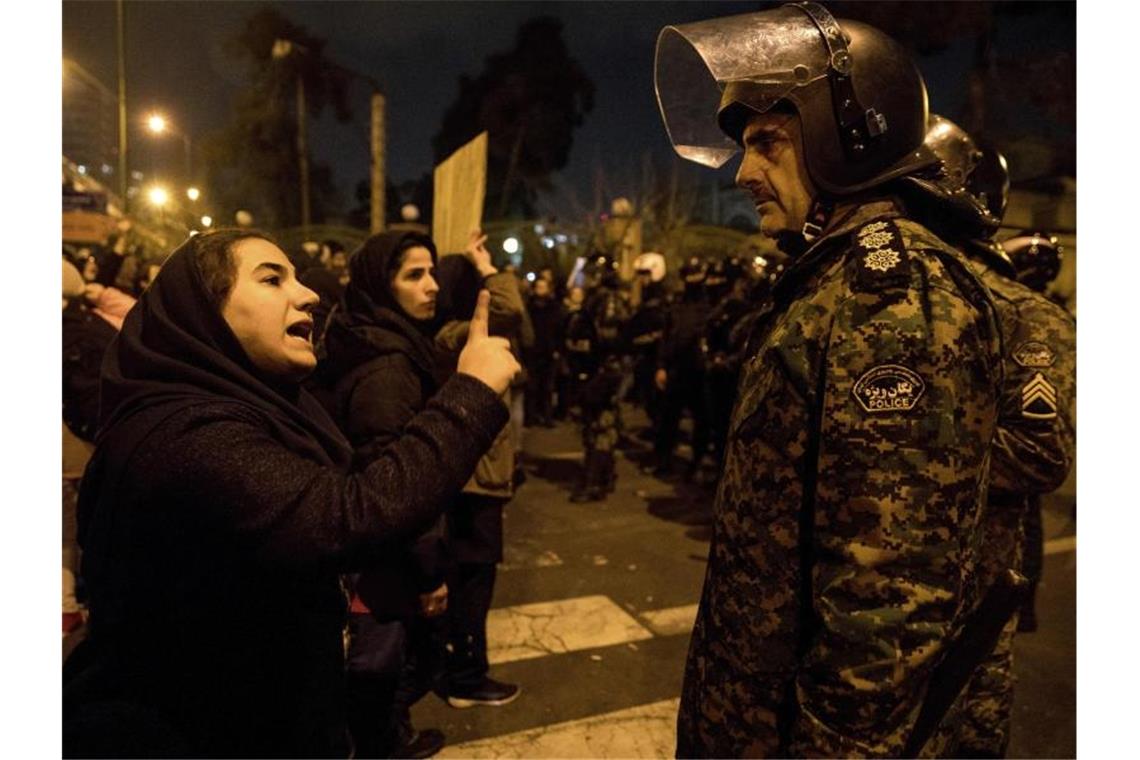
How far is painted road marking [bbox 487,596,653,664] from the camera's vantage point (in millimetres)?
4309

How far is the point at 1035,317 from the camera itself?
2.68 m

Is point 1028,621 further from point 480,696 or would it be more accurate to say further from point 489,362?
point 489,362

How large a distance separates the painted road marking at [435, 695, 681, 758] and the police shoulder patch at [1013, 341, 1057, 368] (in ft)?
6.94

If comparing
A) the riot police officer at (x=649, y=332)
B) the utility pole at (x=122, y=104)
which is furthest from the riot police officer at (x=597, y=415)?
the utility pole at (x=122, y=104)

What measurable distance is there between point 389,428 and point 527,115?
90.0 feet

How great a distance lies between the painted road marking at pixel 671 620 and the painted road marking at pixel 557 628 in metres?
0.08

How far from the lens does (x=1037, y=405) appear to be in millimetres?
2504

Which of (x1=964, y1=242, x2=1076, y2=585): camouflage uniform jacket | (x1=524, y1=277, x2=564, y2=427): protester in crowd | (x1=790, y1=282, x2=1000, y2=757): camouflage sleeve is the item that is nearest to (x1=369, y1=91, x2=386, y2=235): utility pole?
(x1=524, y1=277, x2=564, y2=427): protester in crowd

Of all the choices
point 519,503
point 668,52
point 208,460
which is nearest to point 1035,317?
point 668,52

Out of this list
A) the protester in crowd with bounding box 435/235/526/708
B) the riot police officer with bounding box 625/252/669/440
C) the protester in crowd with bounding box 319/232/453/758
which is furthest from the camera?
the riot police officer with bounding box 625/252/669/440

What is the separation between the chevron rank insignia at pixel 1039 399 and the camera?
249 cm

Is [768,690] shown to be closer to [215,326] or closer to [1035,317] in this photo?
[215,326]

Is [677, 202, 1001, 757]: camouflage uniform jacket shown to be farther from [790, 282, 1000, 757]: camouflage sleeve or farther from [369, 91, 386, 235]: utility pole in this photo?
[369, 91, 386, 235]: utility pole

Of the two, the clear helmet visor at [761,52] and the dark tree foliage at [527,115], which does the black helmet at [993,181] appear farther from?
the dark tree foliage at [527,115]
